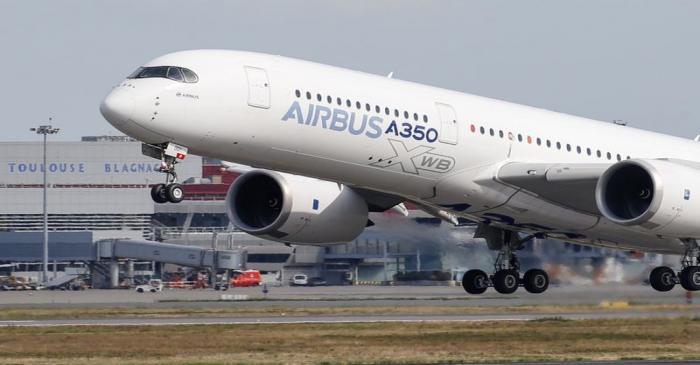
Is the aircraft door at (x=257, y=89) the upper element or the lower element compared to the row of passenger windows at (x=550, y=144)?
upper

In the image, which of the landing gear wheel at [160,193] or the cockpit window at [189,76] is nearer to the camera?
the landing gear wheel at [160,193]

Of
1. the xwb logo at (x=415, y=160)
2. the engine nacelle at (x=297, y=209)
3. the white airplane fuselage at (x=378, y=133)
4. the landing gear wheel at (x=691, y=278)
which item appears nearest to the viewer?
the white airplane fuselage at (x=378, y=133)

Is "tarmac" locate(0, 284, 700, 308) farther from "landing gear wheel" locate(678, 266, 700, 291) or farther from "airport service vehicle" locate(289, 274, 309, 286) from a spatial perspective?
"landing gear wheel" locate(678, 266, 700, 291)

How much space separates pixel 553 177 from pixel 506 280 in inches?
238

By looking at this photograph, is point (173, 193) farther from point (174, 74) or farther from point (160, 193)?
point (174, 74)

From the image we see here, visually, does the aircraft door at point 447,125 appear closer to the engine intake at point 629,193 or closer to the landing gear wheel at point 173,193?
the engine intake at point 629,193

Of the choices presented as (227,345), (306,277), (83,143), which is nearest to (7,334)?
(227,345)

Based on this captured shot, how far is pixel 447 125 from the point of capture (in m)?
37.4

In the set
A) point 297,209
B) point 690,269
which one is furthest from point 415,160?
point 690,269

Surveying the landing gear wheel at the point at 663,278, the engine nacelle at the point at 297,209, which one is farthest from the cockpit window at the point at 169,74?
the landing gear wheel at the point at 663,278

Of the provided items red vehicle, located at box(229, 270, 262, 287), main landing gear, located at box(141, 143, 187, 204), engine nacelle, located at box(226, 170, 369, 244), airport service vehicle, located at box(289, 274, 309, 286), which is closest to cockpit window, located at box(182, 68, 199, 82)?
main landing gear, located at box(141, 143, 187, 204)

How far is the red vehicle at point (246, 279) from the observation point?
9175 cm

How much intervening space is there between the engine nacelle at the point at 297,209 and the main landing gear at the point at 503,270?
4.57 metres

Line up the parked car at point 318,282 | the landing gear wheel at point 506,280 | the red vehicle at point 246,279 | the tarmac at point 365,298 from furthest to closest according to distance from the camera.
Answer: the red vehicle at point 246,279
the parked car at point 318,282
the tarmac at point 365,298
the landing gear wheel at point 506,280
